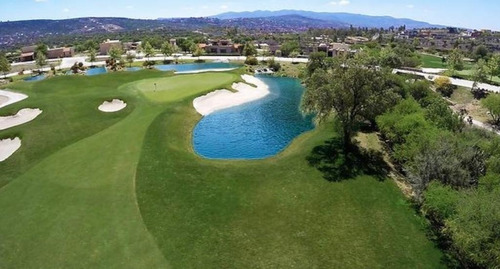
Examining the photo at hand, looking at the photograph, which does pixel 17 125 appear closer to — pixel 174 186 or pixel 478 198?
pixel 174 186

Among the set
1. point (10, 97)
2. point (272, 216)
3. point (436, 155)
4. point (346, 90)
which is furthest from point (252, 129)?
point (10, 97)

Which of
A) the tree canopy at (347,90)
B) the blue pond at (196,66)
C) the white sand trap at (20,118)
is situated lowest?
the blue pond at (196,66)

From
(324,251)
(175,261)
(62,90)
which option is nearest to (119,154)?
(175,261)

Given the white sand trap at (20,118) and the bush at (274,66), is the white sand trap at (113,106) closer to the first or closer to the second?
the white sand trap at (20,118)

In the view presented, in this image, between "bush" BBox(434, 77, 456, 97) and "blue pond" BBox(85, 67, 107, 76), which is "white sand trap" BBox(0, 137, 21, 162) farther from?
"bush" BBox(434, 77, 456, 97)

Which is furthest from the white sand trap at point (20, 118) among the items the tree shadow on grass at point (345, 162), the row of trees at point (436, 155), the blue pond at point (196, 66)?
the blue pond at point (196, 66)
